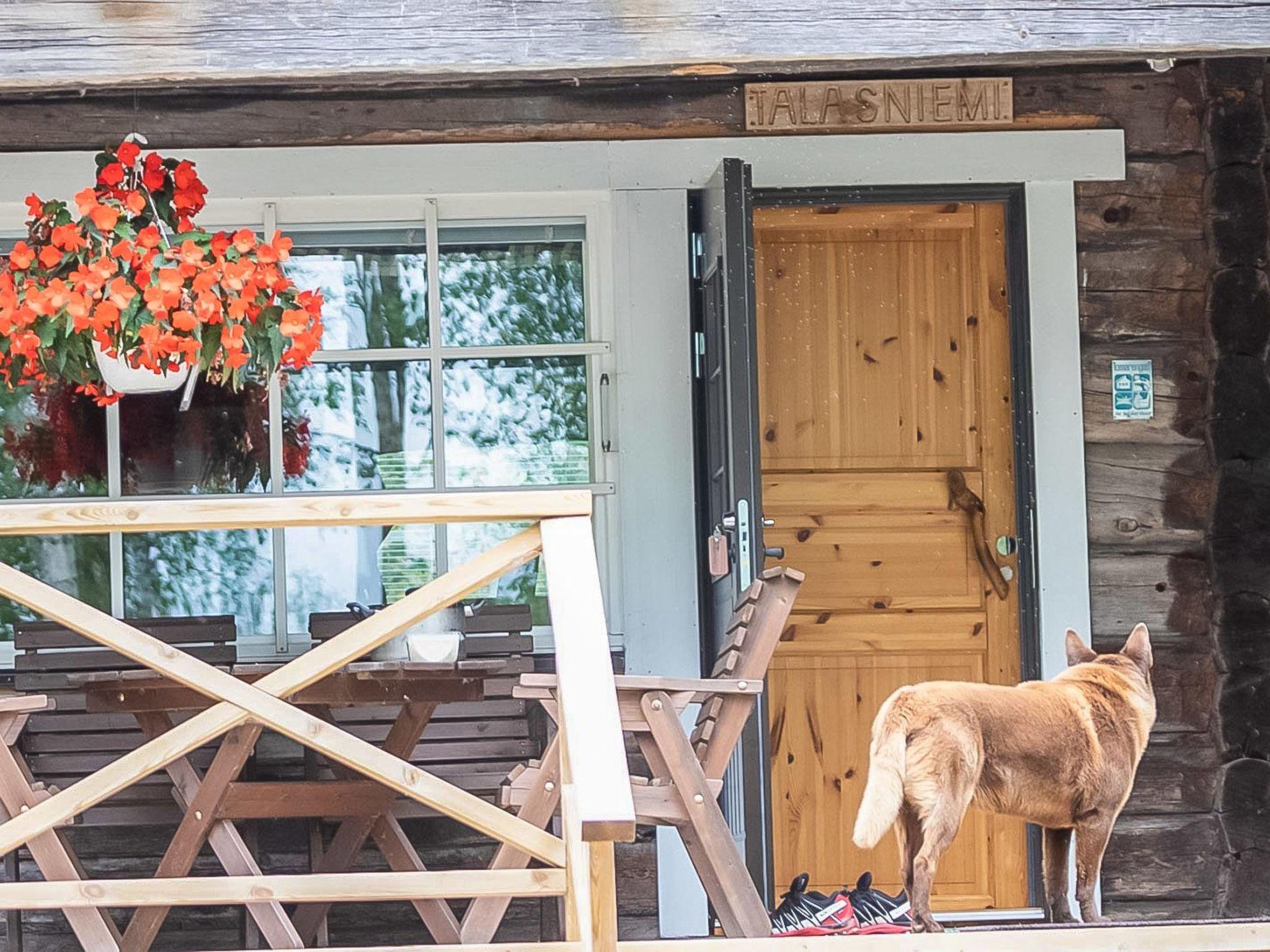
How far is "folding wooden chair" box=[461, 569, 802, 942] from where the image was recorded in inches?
126

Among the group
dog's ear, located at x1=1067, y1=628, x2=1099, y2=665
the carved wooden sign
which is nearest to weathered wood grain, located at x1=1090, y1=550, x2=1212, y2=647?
dog's ear, located at x1=1067, y1=628, x2=1099, y2=665

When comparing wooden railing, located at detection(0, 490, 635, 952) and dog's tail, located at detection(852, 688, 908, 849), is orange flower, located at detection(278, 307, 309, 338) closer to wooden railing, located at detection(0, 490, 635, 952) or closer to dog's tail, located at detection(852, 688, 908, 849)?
wooden railing, located at detection(0, 490, 635, 952)

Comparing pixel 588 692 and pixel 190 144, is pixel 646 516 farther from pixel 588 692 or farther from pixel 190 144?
pixel 588 692

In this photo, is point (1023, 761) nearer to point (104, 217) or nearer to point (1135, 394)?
point (1135, 394)

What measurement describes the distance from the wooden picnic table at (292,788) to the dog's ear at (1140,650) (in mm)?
1517

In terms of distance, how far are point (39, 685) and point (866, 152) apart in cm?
249

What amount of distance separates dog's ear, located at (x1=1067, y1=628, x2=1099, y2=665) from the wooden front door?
28.8 inches

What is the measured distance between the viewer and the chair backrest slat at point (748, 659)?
11.0ft

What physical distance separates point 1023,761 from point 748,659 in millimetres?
722

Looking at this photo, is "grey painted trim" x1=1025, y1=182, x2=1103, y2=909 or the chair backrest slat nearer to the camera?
the chair backrest slat

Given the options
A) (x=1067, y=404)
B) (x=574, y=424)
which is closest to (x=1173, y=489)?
(x=1067, y=404)

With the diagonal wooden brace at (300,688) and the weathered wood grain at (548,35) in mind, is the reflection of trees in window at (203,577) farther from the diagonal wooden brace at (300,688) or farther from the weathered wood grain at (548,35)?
the diagonal wooden brace at (300,688)

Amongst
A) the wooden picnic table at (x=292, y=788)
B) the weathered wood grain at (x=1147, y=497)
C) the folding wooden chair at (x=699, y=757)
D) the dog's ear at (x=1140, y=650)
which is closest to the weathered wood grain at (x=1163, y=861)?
the dog's ear at (x=1140, y=650)

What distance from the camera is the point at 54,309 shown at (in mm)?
3275
